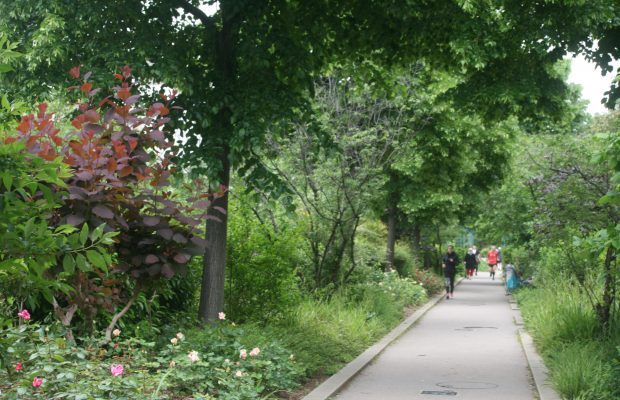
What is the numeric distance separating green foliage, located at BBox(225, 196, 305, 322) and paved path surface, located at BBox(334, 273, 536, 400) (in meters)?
1.72

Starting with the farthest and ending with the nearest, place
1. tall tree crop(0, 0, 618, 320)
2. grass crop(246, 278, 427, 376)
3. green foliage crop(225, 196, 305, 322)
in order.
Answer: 1. green foliage crop(225, 196, 305, 322)
2. grass crop(246, 278, 427, 376)
3. tall tree crop(0, 0, 618, 320)

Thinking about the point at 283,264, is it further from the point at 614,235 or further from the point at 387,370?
the point at 614,235

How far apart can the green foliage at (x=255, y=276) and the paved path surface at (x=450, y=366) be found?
1.72m

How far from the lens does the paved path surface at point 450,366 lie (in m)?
9.65

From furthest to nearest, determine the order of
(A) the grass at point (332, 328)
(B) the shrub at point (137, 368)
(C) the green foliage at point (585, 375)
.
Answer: (A) the grass at point (332, 328), (C) the green foliage at point (585, 375), (B) the shrub at point (137, 368)

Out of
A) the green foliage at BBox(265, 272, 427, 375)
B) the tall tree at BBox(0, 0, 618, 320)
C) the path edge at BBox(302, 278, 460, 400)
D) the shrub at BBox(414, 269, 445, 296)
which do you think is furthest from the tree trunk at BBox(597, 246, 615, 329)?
the shrub at BBox(414, 269, 445, 296)

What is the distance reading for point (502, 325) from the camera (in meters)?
19.2

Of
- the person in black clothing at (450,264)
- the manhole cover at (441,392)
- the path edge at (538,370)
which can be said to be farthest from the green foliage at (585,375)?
the person in black clothing at (450,264)

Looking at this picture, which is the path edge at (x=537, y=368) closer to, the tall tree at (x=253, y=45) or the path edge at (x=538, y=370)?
the path edge at (x=538, y=370)

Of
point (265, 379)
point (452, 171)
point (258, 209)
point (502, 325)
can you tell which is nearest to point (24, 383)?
point (265, 379)

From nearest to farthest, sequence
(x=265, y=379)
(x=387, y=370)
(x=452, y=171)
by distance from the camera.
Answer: (x=265, y=379), (x=387, y=370), (x=452, y=171)

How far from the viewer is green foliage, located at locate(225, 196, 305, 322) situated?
39.4 ft

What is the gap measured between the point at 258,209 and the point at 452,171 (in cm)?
1038

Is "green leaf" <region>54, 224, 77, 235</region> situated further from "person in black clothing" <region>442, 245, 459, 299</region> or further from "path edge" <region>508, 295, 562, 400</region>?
"person in black clothing" <region>442, 245, 459, 299</region>
